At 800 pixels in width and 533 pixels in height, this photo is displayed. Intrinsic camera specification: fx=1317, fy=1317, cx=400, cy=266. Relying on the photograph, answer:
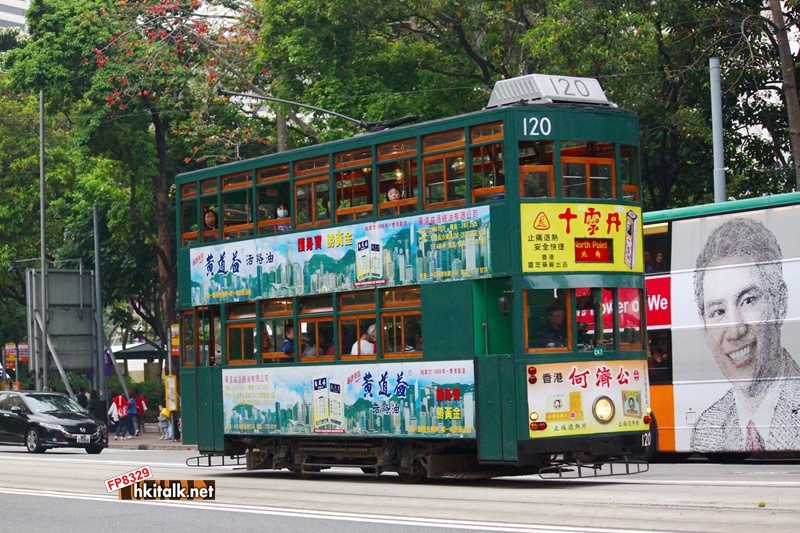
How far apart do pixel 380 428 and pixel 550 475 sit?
8.86 ft

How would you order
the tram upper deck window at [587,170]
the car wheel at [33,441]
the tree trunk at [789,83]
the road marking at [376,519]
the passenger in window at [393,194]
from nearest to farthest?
1. the road marking at [376,519]
2. the tram upper deck window at [587,170]
3. the passenger in window at [393,194]
4. the tree trunk at [789,83]
5. the car wheel at [33,441]

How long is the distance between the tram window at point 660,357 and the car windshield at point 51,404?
1629cm

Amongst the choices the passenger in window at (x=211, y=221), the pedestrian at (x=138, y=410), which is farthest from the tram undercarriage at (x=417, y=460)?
A: the pedestrian at (x=138, y=410)

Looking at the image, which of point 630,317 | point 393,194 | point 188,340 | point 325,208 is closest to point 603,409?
point 630,317

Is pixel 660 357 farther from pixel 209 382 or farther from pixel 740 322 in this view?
pixel 209 382

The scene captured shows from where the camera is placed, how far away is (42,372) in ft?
128

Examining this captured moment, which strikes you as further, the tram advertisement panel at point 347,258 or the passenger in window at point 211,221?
the passenger in window at point 211,221

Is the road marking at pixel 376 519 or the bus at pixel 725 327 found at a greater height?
the bus at pixel 725 327

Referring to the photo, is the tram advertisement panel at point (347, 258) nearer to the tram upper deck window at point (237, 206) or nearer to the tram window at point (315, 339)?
the tram upper deck window at point (237, 206)

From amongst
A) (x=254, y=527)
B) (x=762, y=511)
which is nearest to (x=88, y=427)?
(x=254, y=527)

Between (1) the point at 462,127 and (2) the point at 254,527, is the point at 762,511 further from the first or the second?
(1) the point at 462,127

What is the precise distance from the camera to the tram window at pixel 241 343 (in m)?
19.5

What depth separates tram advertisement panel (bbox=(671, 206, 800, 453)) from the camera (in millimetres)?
19234

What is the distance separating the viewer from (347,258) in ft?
57.9
